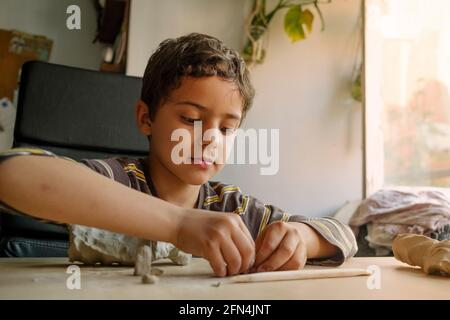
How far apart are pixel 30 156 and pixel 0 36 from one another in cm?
268

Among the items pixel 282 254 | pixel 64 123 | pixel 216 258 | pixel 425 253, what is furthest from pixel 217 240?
pixel 64 123

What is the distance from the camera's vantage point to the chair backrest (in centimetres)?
133

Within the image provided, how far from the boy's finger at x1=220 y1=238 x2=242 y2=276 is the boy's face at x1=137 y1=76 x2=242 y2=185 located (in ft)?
0.99

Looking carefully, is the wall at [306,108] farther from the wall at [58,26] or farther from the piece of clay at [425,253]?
the piece of clay at [425,253]

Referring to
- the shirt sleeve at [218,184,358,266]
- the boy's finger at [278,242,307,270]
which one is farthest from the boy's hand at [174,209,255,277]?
the shirt sleeve at [218,184,358,266]

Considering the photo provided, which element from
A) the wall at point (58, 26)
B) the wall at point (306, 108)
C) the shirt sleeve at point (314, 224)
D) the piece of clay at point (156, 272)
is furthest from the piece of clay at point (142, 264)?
the wall at point (58, 26)

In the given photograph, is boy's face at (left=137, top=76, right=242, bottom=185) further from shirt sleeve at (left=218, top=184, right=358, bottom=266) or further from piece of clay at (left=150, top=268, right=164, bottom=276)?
piece of clay at (left=150, top=268, right=164, bottom=276)

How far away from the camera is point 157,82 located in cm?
99

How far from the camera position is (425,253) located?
67 cm

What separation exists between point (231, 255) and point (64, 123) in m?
0.93

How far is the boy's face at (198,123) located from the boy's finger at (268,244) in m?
0.23

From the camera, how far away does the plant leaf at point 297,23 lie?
218 centimetres
